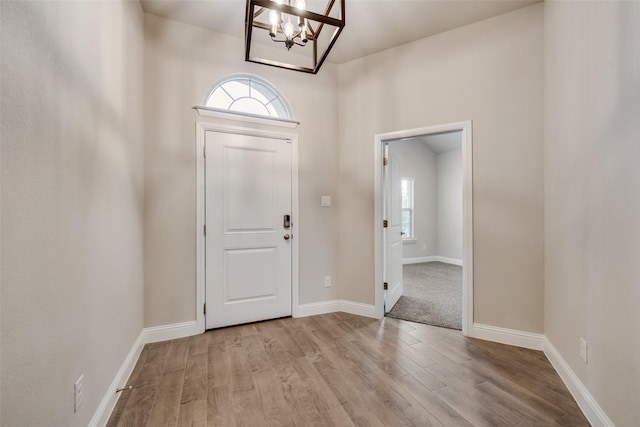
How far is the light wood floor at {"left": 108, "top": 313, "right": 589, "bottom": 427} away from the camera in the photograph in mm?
1541

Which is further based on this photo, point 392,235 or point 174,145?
point 392,235

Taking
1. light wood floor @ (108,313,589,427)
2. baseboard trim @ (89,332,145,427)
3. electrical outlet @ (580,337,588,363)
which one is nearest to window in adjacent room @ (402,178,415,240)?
light wood floor @ (108,313,589,427)

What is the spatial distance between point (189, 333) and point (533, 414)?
266 centimetres

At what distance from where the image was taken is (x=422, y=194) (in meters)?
6.71

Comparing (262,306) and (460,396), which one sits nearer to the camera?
(460,396)

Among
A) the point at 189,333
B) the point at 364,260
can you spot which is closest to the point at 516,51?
the point at 364,260

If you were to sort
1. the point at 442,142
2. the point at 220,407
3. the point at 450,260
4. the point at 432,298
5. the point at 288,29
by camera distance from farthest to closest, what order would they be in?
the point at 450,260
the point at 442,142
the point at 432,298
the point at 288,29
the point at 220,407

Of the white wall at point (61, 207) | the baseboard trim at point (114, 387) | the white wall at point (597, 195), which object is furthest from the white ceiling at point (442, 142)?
the baseboard trim at point (114, 387)

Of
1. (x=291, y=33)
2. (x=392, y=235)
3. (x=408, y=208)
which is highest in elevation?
(x=291, y=33)

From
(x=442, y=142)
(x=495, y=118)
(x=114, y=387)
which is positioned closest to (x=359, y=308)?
(x=114, y=387)

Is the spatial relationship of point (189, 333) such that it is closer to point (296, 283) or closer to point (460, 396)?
point (296, 283)

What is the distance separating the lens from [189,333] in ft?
8.42

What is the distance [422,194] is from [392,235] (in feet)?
12.6

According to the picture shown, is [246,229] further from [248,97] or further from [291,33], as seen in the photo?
[291,33]
